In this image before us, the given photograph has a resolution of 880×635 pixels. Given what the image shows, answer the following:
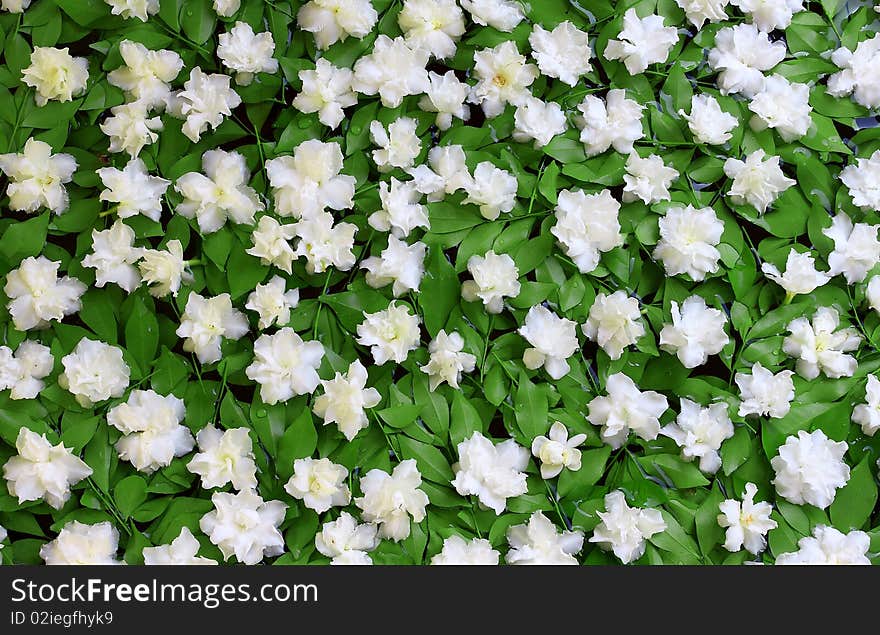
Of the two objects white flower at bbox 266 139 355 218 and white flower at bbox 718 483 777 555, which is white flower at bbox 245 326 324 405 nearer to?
white flower at bbox 266 139 355 218

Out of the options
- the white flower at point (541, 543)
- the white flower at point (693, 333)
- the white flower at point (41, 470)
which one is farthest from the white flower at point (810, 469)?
the white flower at point (41, 470)

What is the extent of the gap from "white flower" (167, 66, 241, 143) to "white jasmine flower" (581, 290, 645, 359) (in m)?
0.49

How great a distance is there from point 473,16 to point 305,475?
57 centimetres

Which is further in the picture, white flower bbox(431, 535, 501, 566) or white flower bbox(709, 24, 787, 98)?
white flower bbox(709, 24, 787, 98)

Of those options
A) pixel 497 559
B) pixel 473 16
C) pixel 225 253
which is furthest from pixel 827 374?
pixel 225 253

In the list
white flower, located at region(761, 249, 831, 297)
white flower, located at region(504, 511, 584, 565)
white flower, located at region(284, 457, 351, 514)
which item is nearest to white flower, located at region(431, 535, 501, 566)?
white flower, located at region(504, 511, 584, 565)

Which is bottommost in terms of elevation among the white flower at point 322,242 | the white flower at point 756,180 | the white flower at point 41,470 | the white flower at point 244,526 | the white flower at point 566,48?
the white flower at point 244,526

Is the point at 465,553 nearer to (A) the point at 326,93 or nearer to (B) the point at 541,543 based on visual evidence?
(B) the point at 541,543

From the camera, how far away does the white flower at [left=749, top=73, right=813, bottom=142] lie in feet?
3.59

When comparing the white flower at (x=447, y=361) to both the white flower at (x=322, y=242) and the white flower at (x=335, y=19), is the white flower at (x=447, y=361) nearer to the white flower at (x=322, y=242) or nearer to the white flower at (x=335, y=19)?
the white flower at (x=322, y=242)

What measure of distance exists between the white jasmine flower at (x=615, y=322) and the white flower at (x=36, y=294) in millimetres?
608

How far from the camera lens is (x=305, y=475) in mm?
1004

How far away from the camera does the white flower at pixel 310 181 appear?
1032 mm

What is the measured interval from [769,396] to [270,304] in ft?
1.92
